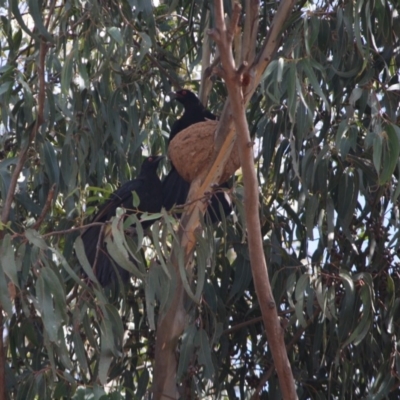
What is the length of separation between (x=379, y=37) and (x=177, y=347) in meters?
1.37

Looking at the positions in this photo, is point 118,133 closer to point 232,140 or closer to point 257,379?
point 232,140

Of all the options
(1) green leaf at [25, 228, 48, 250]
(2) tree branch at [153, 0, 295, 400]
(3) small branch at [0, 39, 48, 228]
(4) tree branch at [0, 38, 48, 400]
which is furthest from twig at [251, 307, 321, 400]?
(1) green leaf at [25, 228, 48, 250]

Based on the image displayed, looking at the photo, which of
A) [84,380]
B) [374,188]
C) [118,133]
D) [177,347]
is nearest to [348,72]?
[374,188]

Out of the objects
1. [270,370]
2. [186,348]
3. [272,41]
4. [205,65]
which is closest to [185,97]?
[205,65]

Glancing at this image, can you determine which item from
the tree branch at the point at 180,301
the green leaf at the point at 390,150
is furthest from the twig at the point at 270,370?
the green leaf at the point at 390,150

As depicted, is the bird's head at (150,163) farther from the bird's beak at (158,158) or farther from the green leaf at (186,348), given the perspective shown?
the green leaf at (186,348)

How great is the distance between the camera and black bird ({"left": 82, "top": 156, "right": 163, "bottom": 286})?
3154 millimetres

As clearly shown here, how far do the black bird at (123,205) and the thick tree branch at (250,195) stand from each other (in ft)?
2.51

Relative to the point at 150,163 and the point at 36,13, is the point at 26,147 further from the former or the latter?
the point at 150,163

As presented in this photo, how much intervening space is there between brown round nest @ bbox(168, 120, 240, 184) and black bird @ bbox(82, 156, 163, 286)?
0.21 m

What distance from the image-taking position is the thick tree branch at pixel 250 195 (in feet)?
6.80

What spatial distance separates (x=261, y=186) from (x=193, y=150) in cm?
42

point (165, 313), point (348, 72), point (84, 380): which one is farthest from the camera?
point (348, 72)

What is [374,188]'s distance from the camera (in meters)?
3.27
